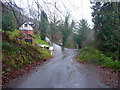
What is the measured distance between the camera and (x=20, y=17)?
5094mm

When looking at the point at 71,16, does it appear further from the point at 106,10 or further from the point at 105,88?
the point at 106,10

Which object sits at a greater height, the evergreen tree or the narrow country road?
the evergreen tree

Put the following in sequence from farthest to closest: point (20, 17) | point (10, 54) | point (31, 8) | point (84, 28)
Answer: point (84, 28) < point (10, 54) < point (20, 17) < point (31, 8)

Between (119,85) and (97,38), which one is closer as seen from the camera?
(119,85)

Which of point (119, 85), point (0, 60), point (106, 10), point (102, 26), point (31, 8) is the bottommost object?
point (119, 85)

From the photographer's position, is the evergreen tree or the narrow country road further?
the evergreen tree

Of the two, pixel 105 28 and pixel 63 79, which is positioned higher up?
pixel 105 28

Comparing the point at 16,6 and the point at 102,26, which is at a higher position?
the point at 102,26

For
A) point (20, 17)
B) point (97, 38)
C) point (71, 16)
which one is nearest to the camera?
point (71, 16)

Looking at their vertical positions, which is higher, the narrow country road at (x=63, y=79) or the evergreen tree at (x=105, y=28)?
the evergreen tree at (x=105, y=28)

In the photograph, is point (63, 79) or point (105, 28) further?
point (105, 28)

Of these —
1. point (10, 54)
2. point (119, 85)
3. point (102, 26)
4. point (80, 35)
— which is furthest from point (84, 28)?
point (119, 85)

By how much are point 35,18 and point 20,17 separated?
33.2 inches

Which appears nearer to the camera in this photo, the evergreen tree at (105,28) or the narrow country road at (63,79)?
the narrow country road at (63,79)
